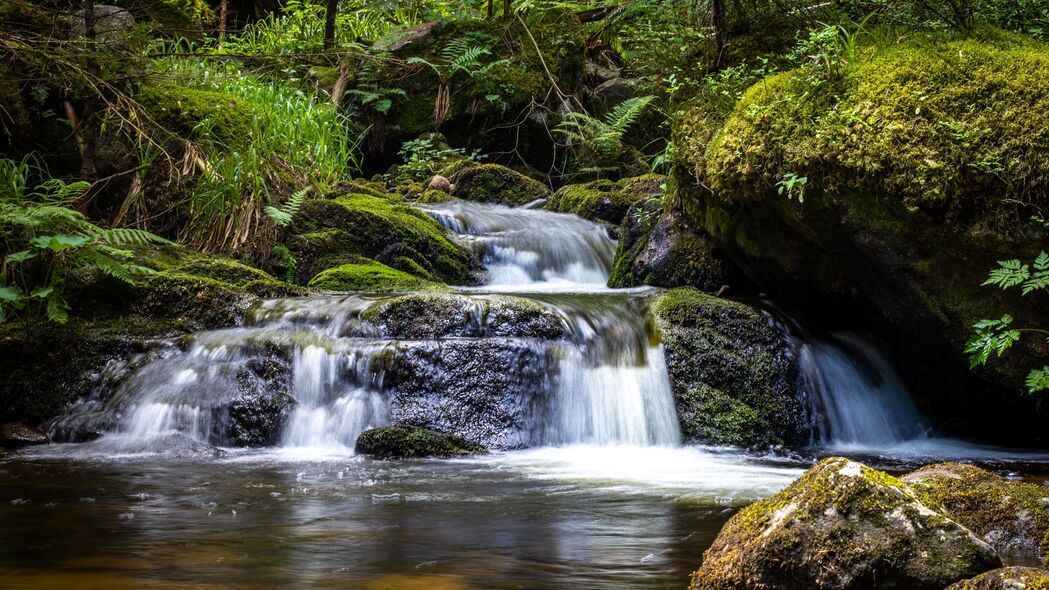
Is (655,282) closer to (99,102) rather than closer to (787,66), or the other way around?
(787,66)

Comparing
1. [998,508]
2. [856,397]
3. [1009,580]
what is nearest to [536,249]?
[856,397]

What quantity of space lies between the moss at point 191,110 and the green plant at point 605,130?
504 centimetres

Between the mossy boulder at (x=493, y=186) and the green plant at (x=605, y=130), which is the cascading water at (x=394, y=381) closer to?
the mossy boulder at (x=493, y=186)

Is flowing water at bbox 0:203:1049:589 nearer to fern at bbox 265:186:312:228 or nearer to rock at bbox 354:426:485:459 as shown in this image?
rock at bbox 354:426:485:459

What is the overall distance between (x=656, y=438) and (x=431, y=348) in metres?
1.80

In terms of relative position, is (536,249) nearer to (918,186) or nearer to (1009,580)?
(918,186)

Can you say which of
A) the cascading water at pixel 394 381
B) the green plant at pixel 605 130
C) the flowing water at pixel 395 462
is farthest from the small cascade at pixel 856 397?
the green plant at pixel 605 130

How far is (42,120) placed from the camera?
864cm

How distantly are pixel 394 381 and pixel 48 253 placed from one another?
321cm

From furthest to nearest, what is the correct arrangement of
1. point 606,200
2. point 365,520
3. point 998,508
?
point 606,200, point 365,520, point 998,508

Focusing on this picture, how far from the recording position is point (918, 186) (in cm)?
522

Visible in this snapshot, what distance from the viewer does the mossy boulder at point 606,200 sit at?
36.3 ft

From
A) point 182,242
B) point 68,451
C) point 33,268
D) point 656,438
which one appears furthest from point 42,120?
point 656,438

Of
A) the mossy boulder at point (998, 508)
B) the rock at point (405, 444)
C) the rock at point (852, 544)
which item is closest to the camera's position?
the rock at point (852, 544)
